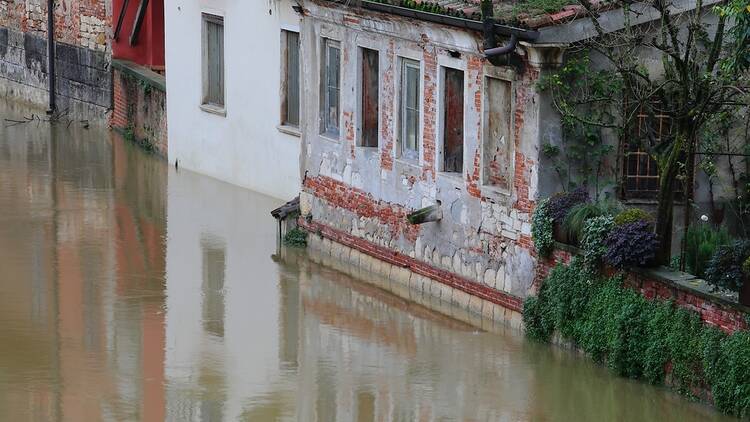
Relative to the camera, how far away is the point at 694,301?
1616cm

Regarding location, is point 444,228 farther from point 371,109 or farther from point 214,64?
point 214,64

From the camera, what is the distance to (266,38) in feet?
88.4

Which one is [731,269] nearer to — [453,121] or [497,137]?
[497,137]

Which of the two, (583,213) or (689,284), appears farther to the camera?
(583,213)

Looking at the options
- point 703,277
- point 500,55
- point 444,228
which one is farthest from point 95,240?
point 703,277

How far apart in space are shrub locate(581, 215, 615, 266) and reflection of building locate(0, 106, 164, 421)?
4.72 m

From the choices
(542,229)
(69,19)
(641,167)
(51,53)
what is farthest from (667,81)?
(51,53)

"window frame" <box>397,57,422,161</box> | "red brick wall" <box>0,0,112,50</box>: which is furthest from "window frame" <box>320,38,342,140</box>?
"red brick wall" <box>0,0,112,50</box>

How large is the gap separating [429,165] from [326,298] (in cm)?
218

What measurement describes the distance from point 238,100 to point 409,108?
737 cm

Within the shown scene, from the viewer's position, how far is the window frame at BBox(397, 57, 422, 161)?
21.1 m

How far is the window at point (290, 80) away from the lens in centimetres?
2631

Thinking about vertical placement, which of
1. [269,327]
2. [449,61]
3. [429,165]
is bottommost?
[269,327]

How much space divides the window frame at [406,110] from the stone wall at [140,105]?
34.8ft
